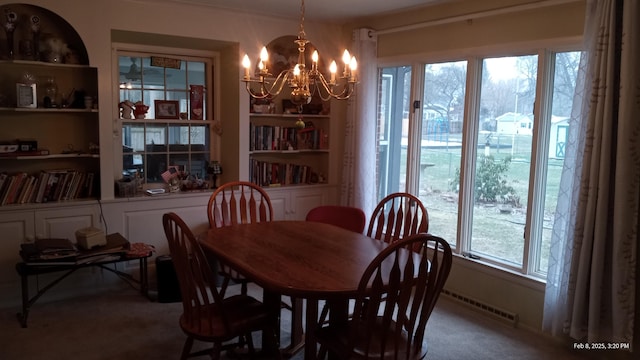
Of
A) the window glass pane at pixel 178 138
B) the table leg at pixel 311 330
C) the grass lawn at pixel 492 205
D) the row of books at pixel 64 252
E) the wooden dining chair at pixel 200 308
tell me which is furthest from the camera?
the window glass pane at pixel 178 138

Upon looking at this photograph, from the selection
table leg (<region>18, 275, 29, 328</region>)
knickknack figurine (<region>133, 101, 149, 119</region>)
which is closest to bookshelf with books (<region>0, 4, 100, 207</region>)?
knickknack figurine (<region>133, 101, 149, 119</region>)

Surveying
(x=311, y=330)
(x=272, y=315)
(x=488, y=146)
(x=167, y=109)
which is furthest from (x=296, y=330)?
(x=167, y=109)

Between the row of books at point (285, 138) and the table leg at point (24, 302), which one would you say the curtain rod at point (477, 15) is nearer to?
the row of books at point (285, 138)

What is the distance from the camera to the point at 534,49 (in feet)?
10.8

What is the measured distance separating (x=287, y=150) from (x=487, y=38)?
6.89 feet

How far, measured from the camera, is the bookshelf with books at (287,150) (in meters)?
4.71

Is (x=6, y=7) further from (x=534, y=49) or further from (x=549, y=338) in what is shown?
(x=549, y=338)

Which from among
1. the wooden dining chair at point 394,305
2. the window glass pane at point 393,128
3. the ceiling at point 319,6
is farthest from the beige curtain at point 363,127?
the wooden dining chair at point 394,305

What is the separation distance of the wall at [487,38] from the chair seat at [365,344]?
1479 mm

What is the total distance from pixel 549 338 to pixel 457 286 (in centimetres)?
81

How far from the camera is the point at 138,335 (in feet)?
10.4

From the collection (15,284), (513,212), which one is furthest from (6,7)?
(513,212)

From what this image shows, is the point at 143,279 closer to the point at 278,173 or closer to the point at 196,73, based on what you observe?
the point at 278,173

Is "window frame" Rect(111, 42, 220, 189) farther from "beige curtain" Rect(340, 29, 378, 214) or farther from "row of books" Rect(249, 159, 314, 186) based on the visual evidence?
"beige curtain" Rect(340, 29, 378, 214)
